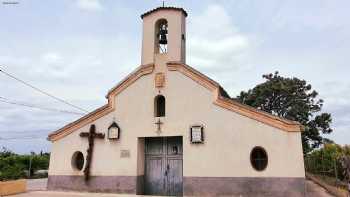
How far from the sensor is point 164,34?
1644cm

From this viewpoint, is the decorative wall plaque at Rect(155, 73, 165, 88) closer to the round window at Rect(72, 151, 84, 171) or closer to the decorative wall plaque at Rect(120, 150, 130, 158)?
the decorative wall plaque at Rect(120, 150, 130, 158)

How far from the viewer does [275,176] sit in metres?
12.7

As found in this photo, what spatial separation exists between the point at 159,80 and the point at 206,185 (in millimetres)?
5298

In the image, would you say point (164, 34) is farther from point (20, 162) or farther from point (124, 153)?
point (20, 162)

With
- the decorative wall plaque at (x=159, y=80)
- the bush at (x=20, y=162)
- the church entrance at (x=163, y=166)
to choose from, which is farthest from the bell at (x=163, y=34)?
the bush at (x=20, y=162)

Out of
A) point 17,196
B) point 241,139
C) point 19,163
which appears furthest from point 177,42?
point 19,163

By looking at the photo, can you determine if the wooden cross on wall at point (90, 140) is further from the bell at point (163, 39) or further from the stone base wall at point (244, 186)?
the bell at point (163, 39)

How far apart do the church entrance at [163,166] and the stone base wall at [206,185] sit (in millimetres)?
572

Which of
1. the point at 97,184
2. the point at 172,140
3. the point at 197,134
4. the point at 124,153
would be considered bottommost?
the point at 97,184

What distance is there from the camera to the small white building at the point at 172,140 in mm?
12984

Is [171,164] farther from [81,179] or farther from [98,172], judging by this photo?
[81,179]

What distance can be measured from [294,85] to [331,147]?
15655 millimetres

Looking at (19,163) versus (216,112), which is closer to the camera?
(216,112)

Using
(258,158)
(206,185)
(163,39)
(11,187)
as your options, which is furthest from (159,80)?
(11,187)
